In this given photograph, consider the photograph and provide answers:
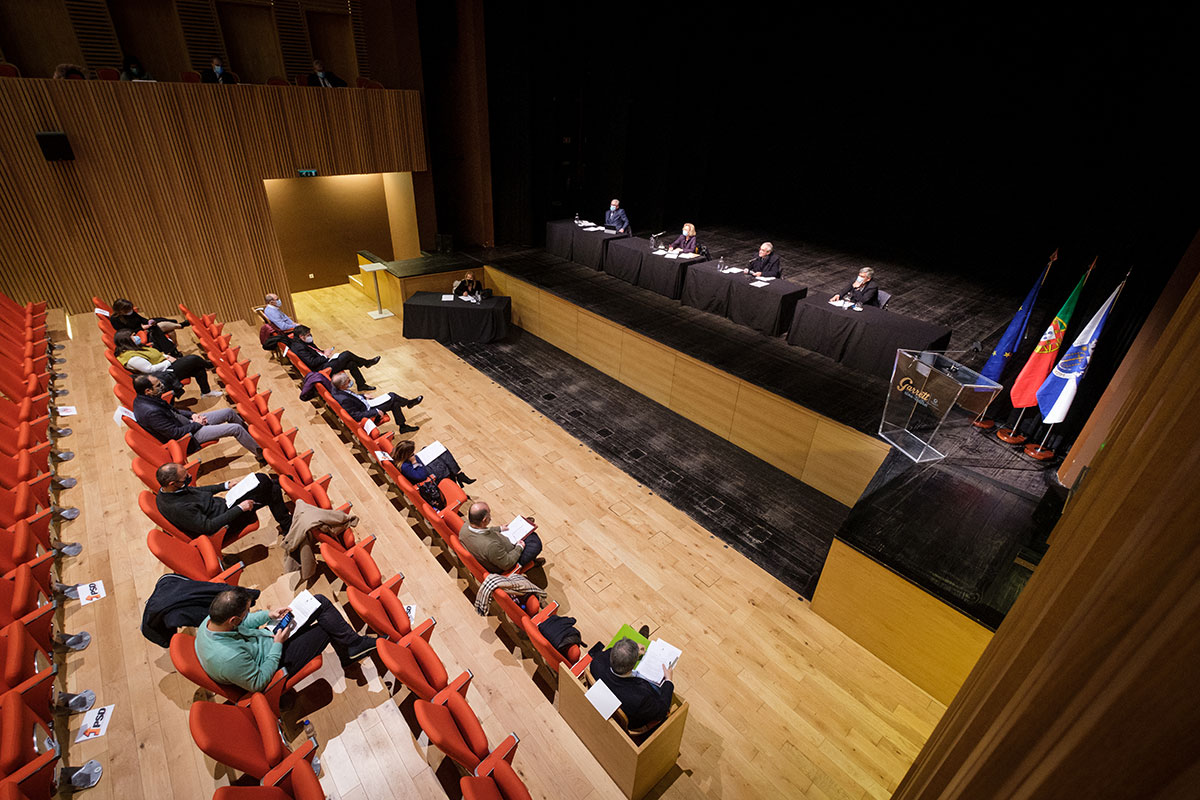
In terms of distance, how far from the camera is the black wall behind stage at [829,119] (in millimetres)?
7188

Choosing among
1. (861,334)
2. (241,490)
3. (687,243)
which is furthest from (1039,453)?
(241,490)

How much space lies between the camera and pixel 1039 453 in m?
4.41

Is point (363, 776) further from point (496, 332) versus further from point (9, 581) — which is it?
point (496, 332)

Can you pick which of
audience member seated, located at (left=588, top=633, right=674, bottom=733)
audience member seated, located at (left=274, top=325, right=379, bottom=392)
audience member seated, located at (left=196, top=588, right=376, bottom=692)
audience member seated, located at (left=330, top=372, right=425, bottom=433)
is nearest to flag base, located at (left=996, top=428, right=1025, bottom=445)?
audience member seated, located at (left=588, top=633, right=674, bottom=733)

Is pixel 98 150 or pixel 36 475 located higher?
pixel 98 150

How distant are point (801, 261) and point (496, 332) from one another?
5.53m

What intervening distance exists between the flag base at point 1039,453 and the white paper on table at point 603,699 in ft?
13.5

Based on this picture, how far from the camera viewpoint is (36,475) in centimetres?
343

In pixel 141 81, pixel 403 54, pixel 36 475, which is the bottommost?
pixel 36 475

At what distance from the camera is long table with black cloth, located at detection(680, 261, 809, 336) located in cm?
635

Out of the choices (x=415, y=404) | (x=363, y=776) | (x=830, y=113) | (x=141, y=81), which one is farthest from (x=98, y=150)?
(x=830, y=113)

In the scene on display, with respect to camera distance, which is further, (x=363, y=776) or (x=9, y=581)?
(x=9, y=581)

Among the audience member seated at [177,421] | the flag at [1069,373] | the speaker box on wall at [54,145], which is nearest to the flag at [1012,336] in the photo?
the flag at [1069,373]

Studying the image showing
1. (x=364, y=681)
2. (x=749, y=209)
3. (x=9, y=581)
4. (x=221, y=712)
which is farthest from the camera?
(x=749, y=209)
